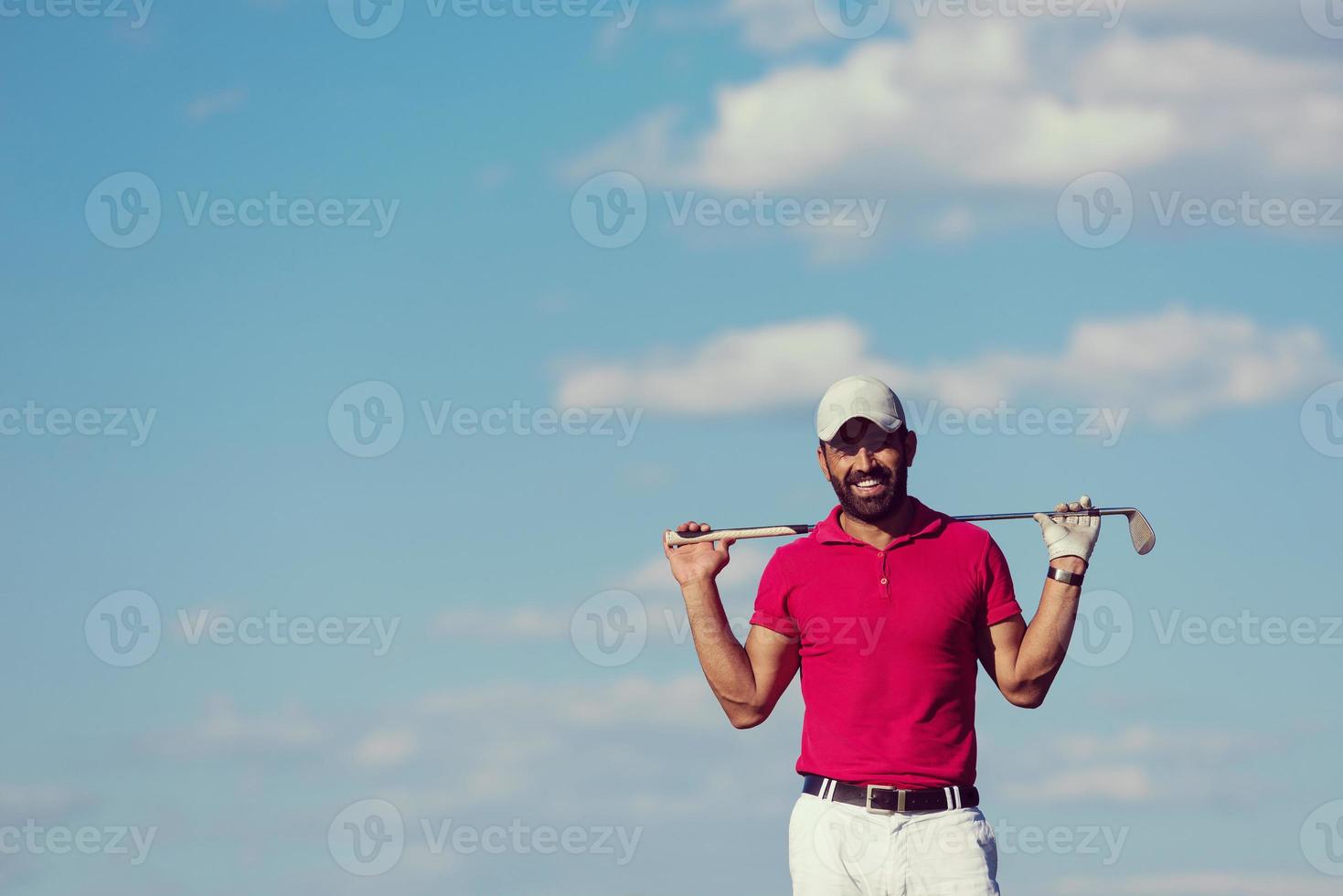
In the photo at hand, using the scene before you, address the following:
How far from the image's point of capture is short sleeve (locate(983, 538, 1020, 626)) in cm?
671

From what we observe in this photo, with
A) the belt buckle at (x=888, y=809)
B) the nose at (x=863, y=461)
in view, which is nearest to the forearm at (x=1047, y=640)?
the belt buckle at (x=888, y=809)

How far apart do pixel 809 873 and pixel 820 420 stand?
2.03 m

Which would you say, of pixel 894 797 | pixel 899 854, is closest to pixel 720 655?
pixel 894 797

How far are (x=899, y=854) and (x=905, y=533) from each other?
4.76ft

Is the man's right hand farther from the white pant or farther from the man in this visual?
the white pant

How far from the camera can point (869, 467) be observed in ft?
22.3

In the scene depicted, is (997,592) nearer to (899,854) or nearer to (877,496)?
(877,496)

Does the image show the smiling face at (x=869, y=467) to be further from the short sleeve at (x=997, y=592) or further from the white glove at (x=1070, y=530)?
the white glove at (x=1070, y=530)

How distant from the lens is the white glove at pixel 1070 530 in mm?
6695

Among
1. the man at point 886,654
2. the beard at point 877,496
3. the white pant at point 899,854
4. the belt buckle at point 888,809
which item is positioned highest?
the beard at point 877,496

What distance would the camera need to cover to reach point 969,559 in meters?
6.73

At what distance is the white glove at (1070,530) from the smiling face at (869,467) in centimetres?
69

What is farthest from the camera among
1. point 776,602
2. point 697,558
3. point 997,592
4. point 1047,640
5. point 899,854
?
point 697,558

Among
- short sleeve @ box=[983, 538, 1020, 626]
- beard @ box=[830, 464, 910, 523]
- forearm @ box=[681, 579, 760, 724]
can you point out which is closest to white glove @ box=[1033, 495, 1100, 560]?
short sleeve @ box=[983, 538, 1020, 626]
